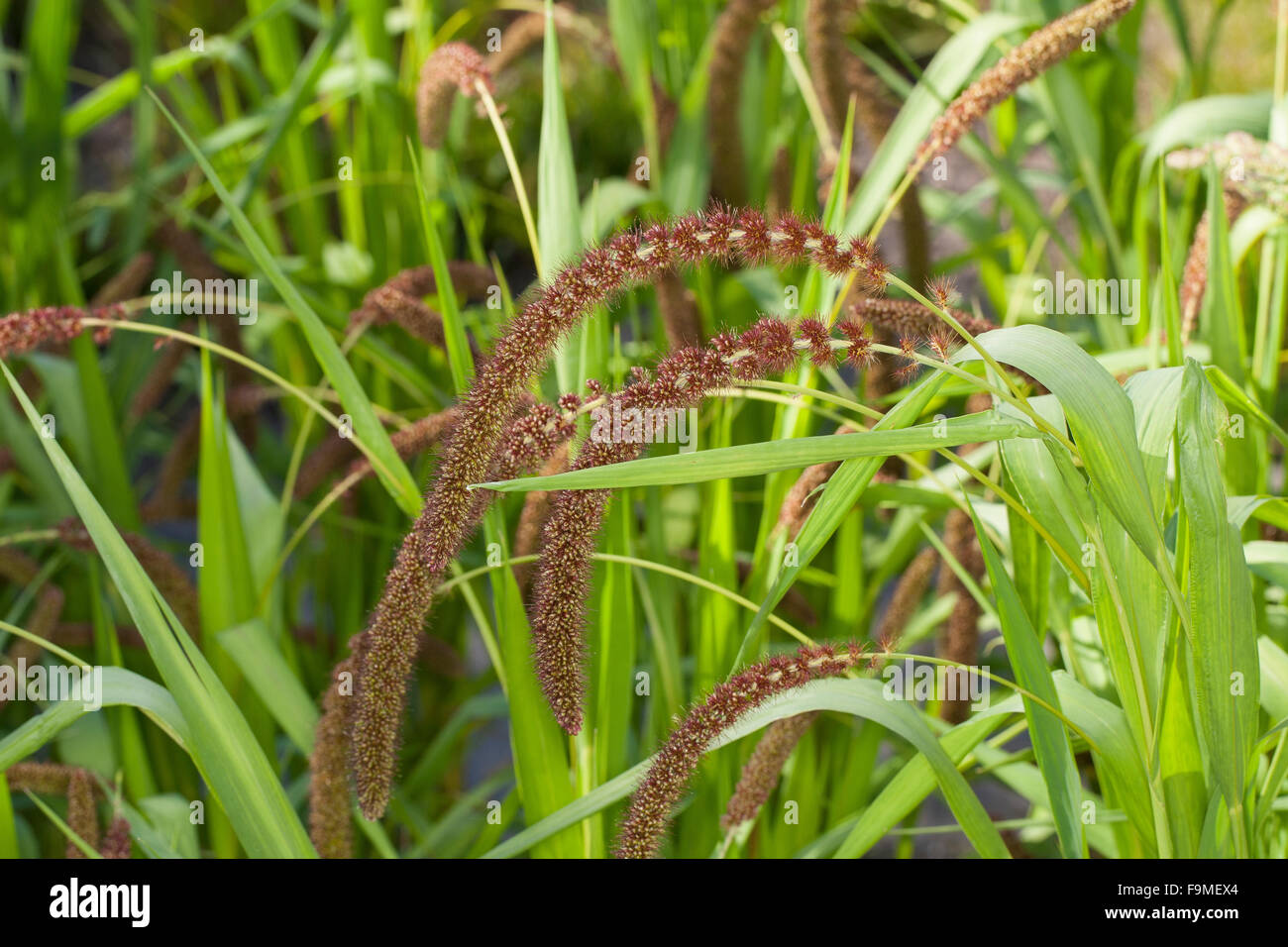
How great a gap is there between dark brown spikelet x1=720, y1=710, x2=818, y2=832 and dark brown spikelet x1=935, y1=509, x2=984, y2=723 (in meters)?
0.34

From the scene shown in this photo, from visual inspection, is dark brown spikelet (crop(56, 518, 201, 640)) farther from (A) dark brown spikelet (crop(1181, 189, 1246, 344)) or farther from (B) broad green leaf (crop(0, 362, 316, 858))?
(A) dark brown spikelet (crop(1181, 189, 1246, 344))

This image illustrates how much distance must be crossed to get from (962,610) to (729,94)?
902 mm

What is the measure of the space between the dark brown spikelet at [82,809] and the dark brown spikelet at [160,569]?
214 mm

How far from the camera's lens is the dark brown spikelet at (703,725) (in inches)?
32.9

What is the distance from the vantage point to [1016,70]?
1157mm

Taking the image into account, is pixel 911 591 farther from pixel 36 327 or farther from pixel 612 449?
pixel 36 327

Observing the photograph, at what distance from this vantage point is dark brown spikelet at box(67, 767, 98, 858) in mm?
1115

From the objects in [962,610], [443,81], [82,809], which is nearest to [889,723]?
[962,610]

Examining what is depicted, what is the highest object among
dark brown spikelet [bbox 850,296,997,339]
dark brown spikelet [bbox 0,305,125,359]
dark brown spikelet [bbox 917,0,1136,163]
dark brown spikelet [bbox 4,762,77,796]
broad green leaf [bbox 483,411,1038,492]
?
dark brown spikelet [bbox 917,0,1136,163]

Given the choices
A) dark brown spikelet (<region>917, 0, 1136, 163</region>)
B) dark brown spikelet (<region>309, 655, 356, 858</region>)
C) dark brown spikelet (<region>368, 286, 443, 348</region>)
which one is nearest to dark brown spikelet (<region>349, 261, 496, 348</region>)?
dark brown spikelet (<region>368, 286, 443, 348</region>)

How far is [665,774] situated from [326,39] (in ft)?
4.79

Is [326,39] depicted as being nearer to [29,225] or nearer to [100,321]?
[29,225]

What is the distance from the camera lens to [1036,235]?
186 cm
